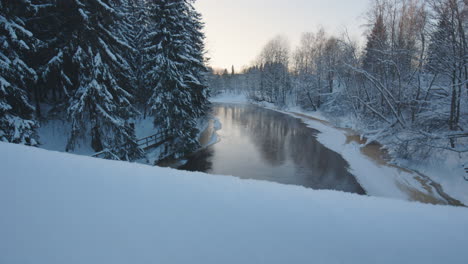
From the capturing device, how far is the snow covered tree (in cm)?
1235

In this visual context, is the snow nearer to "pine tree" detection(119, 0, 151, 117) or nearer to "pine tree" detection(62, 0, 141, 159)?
"pine tree" detection(119, 0, 151, 117)

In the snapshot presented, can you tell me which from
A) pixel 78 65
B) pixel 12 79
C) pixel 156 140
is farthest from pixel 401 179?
pixel 12 79

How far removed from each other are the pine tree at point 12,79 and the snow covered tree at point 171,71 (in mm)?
5948

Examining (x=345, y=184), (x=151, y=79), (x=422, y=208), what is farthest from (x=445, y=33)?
(x=151, y=79)

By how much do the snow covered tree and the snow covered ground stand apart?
34.7 feet

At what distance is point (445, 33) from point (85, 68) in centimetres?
1612

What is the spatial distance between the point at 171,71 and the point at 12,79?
7054 millimetres

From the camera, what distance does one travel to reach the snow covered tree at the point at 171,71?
486 inches

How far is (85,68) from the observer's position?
28.4 ft

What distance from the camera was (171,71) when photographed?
1248 cm

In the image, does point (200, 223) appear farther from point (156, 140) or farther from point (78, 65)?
point (156, 140)

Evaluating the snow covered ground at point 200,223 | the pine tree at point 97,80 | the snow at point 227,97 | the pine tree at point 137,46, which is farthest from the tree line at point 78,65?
the snow at point 227,97

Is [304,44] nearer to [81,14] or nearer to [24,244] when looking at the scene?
[81,14]

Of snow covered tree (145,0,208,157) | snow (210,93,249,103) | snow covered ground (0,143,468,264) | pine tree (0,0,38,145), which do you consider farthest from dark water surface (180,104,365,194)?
snow (210,93,249,103)
